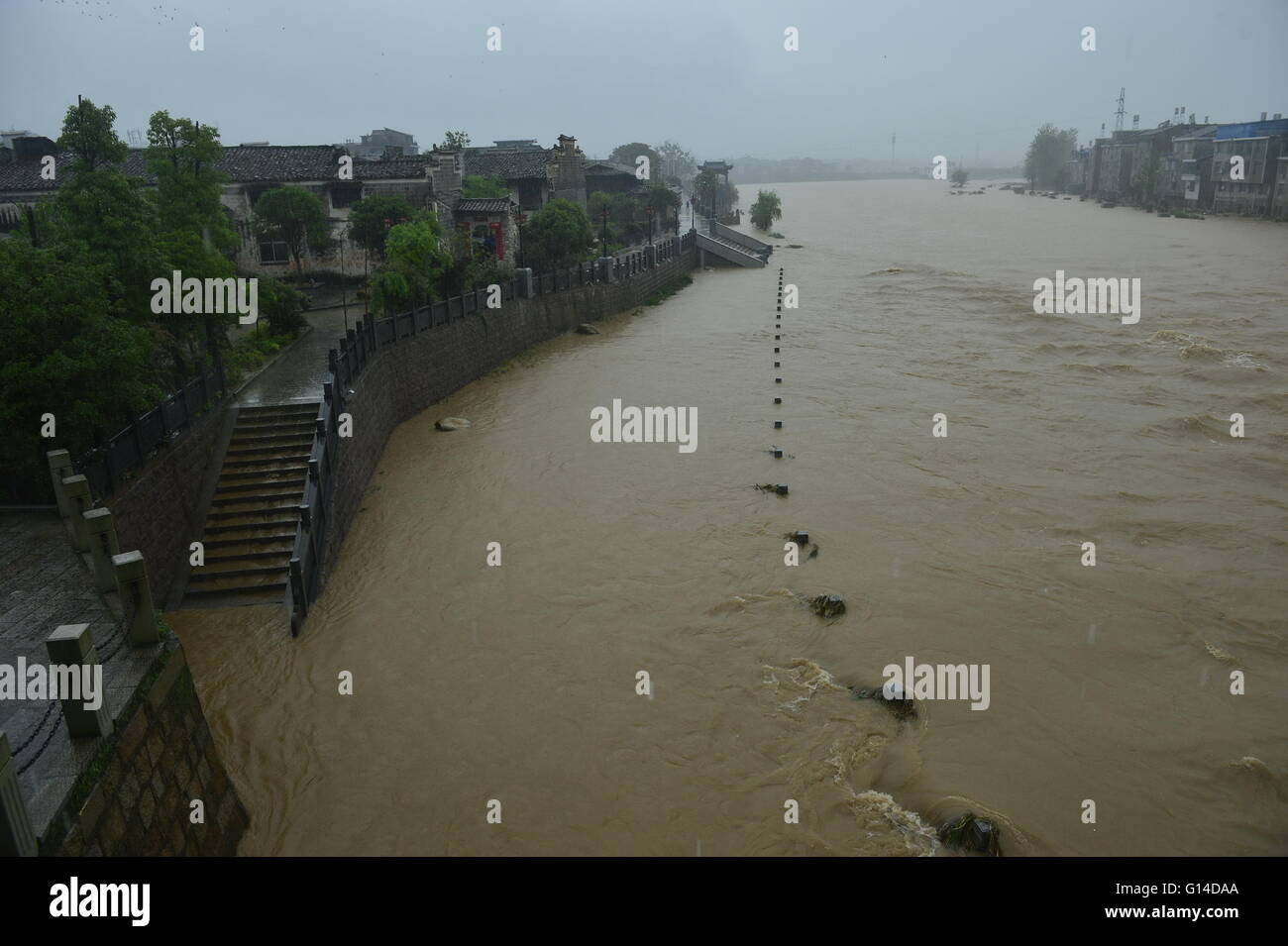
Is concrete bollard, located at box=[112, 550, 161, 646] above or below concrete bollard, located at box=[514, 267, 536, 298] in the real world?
below

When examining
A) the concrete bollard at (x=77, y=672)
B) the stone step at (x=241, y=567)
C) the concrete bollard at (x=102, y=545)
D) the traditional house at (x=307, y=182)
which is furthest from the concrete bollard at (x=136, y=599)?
the traditional house at (x=307, y=182)

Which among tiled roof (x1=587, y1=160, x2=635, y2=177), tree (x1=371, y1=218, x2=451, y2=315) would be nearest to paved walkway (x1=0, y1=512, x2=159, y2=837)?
tree (x1=371, y1=218, x2=451, y2=315)

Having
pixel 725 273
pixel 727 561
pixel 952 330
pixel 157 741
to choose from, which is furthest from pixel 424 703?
pixel 725 273

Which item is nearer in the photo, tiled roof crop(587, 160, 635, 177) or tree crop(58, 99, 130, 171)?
tree crop(58, 99, 130, 171)

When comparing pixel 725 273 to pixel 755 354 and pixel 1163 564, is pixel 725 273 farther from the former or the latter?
pixel 1163 564

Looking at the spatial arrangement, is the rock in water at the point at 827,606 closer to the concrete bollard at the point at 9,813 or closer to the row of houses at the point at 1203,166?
the concrete bollard at the point at 9,813

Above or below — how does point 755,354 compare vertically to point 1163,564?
above

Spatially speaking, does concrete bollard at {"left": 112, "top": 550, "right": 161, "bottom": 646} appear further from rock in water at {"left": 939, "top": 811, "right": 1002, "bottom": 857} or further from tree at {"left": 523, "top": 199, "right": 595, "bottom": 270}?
tree at {"left": 523, "top": 199, "right": 595, "bottom": 270}

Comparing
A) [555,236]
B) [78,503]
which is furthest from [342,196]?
[78,503]
